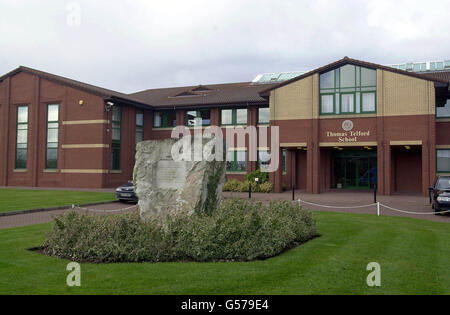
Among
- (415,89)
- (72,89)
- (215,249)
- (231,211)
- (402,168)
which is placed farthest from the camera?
(72,89)

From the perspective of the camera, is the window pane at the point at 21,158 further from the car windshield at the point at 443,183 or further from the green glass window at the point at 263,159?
the car windshield at the point at 443,183

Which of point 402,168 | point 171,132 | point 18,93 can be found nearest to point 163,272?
point 402,168

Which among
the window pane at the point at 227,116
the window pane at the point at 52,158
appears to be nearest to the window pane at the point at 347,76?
the window pane at the point at 227,116

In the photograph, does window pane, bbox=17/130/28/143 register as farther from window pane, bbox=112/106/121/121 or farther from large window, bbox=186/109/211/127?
large window, bbox=186/109/211/127

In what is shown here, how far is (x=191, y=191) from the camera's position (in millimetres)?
9125

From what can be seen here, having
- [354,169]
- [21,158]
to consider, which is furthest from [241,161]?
[21,158]

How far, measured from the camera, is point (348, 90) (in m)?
27.7

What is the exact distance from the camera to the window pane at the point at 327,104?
28.0 meters

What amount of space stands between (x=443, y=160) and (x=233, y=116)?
16208 mm

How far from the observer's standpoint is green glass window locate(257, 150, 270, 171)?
32.9 meters

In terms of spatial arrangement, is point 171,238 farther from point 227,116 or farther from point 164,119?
point 164,119

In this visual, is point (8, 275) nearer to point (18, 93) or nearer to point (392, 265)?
point (392, 265)

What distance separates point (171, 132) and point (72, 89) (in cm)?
903

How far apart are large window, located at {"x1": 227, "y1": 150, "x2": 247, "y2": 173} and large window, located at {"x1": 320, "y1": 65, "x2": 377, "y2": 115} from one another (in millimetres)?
8591
